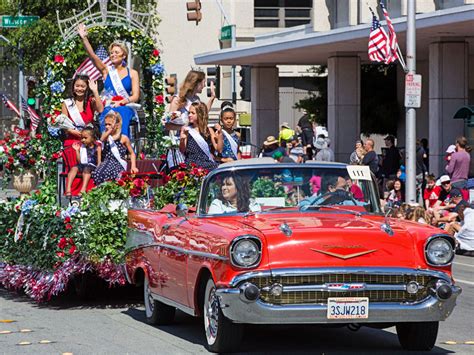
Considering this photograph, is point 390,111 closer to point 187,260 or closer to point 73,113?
point 73,113

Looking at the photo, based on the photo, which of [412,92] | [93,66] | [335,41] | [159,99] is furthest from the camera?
[335,41]

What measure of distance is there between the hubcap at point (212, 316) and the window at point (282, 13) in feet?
191

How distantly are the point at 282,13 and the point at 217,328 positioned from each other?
5953 centimetres

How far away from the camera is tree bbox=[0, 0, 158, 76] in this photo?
55094mm

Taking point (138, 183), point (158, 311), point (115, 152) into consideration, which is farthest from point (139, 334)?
point (115, 152)

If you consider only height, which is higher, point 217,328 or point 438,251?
point 438,251

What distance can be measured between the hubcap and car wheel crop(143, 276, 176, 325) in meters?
1.63

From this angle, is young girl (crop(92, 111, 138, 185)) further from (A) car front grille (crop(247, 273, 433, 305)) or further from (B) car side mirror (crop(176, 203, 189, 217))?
(A) car front grille (crop(247, 273, 433, 305))

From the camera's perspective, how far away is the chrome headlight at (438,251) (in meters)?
9.44

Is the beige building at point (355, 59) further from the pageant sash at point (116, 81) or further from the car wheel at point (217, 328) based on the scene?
the car wheel at point (217, 328)

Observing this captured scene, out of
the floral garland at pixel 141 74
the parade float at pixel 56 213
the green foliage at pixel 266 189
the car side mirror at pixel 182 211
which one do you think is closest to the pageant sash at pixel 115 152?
the parade float at pixel 56 213

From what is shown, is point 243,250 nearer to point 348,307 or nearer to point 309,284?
point 309,284

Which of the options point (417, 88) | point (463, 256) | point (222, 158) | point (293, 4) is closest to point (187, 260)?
point (222, 158)

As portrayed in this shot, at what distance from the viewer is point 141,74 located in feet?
56.8
